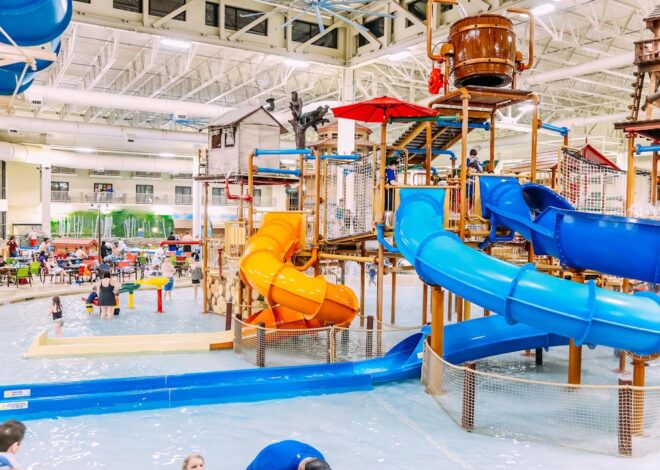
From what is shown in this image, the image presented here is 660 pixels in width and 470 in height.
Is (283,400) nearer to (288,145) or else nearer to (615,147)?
(288,145)

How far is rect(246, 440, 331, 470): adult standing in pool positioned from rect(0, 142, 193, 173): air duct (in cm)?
2448

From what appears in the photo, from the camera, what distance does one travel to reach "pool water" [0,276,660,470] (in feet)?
17.1

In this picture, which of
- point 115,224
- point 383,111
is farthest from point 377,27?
point 115,224

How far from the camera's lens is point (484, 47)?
704 centimetres

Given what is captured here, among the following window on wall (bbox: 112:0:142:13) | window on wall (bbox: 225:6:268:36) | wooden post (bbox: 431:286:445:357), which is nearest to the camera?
wooden post (bbox: 431:286:445:357)

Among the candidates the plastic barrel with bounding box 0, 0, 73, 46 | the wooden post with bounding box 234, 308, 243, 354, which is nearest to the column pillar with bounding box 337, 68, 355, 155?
the wooden post with bounding box 234, 308, 243, 354

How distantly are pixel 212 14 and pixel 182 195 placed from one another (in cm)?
2278

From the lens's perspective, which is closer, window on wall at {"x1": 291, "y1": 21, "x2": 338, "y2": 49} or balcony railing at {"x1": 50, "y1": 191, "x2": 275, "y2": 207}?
window on wall at {"x1": 291, "y1": 21, "x2": 338, "y2": 49}

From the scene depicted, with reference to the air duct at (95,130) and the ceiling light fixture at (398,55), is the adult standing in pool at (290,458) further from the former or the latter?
the air duct at (95,130)

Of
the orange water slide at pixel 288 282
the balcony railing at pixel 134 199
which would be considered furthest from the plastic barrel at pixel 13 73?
the balcony railing at pixel 134 199

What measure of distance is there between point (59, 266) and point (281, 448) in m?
16.5

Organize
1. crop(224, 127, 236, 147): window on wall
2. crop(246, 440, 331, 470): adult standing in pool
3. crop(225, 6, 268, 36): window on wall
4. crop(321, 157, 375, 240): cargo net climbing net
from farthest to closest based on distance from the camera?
crop(225, 6, 268, 36): window on wall < crop(224, 127, 236, 147): window on wall < crop(321, 157, 375, 240): cargo net climbing net < crop(246, 440, 331, 470): adult standing in pool

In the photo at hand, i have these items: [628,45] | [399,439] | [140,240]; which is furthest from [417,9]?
[140,240]

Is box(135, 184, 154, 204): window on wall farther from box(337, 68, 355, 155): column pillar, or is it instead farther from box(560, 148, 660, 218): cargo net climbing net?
box(560, 148, 660, 218): cargo net climbing net
